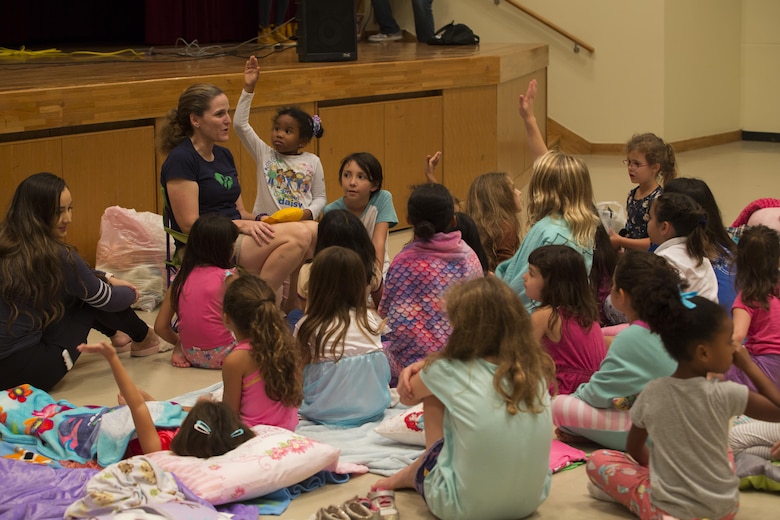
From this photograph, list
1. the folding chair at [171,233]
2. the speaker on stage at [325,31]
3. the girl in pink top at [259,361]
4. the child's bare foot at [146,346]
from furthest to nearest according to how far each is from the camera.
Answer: the speaker on stage at [325,31], the folding chair at [171,233], the child's bare foot at [146,346], the girl in pink top at [259,361]

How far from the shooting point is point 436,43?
28.5 ft

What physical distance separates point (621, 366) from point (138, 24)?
822 centimetres

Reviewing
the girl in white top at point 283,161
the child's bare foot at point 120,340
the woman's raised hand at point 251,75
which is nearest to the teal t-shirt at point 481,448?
the child's bare foot at point 120,340

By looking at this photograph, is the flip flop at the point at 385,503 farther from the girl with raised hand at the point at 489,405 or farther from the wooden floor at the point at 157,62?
the wooden floor at the point at 157,62

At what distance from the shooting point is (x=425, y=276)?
3.62 meters

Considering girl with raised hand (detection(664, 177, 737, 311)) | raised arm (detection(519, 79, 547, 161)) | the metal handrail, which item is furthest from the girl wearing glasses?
the metal handrail

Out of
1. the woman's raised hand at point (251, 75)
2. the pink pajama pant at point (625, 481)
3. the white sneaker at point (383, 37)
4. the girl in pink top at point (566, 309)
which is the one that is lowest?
the pink pajama pant at point (625, 481)

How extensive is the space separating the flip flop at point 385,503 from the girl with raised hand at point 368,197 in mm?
1728

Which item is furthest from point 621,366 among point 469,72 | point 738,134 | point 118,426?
point 738,134

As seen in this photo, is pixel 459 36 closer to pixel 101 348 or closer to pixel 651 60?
pixel 651 60

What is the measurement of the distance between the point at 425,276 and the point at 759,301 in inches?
42.8

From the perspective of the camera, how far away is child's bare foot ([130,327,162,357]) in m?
4.17

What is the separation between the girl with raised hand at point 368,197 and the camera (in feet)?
14.5

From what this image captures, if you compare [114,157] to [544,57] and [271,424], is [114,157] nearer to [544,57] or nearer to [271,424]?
[271,424]
